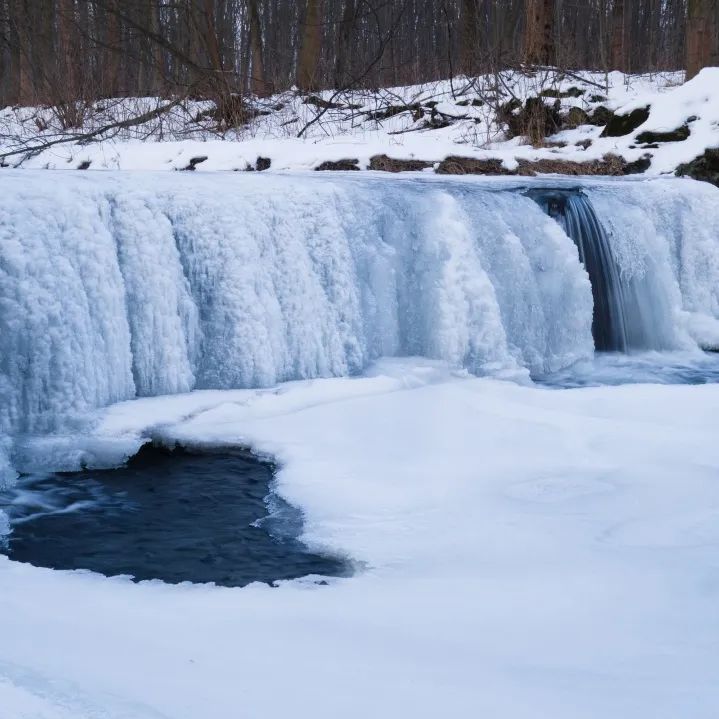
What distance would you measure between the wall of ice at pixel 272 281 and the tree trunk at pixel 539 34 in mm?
6679

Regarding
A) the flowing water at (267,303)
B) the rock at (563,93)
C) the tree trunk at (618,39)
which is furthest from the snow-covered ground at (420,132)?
the flowing water at (267,303)

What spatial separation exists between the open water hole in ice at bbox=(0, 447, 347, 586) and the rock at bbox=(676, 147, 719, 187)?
23.2 feet

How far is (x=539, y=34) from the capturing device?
14453mm

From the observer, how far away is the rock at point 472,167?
10336 millimetres

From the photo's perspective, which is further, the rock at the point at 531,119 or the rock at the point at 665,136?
the rock at the point at 531,119

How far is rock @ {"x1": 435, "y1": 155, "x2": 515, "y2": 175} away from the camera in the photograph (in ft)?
33.9

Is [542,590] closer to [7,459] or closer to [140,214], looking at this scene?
[7,459]

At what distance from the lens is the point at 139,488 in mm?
4465

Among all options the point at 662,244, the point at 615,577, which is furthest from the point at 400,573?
the point at 662,244

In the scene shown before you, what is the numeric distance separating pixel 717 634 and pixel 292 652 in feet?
3.85

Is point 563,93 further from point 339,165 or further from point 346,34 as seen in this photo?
point 346,34

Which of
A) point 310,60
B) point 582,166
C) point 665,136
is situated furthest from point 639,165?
point 310,60

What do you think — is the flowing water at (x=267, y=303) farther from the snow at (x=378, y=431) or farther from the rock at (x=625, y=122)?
the rock at (x=625, y=122)

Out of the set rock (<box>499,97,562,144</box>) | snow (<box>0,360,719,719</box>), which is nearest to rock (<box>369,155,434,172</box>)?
rock (<box>499,97,562,144</box>)
